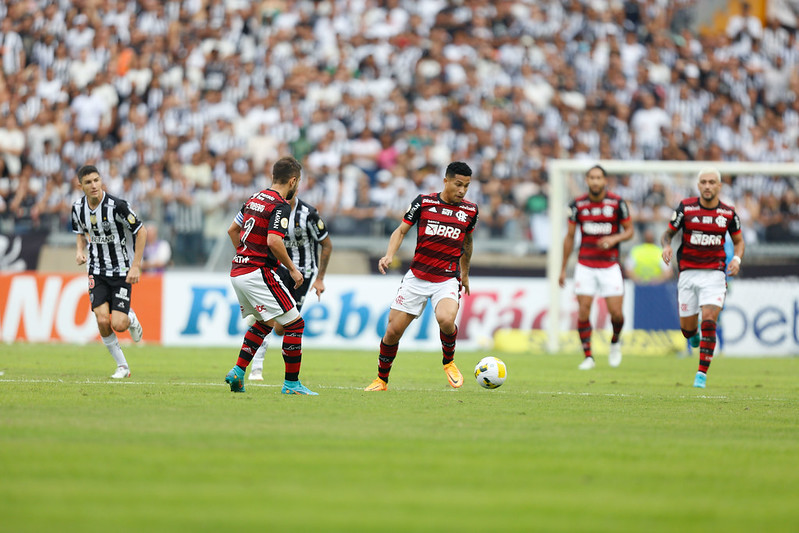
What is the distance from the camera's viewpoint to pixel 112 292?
12.9m

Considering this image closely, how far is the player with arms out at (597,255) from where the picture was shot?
55.0ft

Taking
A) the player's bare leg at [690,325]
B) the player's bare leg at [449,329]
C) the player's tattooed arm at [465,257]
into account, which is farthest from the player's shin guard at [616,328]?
the player's tattooed arm at [465,257]

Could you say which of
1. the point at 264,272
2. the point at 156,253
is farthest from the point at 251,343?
the point at 156,253

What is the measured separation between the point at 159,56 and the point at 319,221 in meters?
15.8

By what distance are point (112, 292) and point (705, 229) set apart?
6825mm

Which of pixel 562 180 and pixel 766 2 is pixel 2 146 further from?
pixel 766 2

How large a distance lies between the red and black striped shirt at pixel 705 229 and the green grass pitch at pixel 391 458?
176 centimetres

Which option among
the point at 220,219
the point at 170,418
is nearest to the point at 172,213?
the point at 220,219

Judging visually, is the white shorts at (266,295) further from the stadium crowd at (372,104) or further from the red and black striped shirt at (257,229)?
the stadium crowd at (372,104)

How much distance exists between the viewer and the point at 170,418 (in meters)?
8.70

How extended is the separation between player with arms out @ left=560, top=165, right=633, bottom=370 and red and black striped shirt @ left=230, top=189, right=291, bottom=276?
23.1 feet

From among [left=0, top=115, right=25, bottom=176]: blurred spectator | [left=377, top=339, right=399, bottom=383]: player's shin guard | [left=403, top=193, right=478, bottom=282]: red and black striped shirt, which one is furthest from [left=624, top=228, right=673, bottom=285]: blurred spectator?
[left=0, top=115, right=25, bottom=176]: blurred spectator

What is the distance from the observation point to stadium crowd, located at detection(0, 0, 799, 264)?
23.0 metres

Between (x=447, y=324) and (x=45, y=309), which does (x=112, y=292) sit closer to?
(x=447, y=324)
